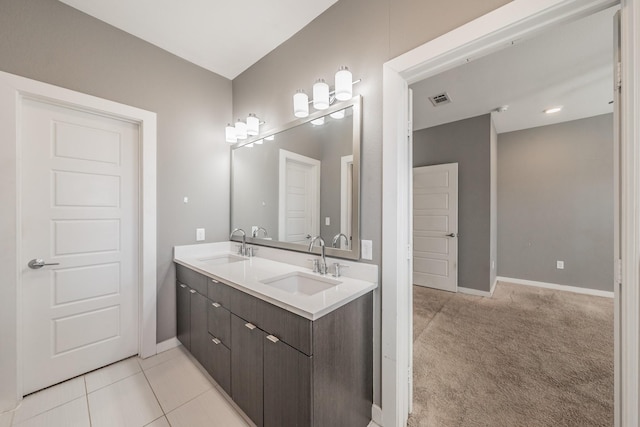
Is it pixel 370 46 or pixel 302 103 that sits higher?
pixel 370 46

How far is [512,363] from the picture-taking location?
6.60 feet

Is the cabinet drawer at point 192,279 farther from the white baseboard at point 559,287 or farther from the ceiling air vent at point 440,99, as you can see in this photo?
the white baseboard at point 559,287

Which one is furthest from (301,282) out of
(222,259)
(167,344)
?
(167,344)

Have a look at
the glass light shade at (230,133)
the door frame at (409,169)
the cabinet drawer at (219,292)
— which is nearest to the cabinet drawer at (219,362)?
the cabinet drawer at (219,292)

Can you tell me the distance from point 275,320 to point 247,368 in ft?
1.49

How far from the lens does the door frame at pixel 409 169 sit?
85cm

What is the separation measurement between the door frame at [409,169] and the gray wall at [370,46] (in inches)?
2.5

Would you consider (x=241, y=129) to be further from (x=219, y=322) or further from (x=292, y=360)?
(x=292, y=360)

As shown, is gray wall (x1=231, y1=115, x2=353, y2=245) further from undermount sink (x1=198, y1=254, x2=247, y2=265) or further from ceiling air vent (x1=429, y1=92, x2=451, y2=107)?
ceiling air vent (x1=429, y1=92, x2=451, y2=107)

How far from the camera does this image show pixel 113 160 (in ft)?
6.57

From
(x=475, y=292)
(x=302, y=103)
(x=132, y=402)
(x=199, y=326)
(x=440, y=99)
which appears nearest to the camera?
(x=132, y=402)

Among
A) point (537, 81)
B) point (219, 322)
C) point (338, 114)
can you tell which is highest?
point (537, 81)

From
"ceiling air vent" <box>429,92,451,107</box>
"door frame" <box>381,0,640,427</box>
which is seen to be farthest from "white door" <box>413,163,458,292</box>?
"door frame" <box>381,0,640,427</box>

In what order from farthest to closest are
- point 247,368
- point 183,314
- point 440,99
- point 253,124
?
point 440,99, point 253,124, point 183,314, point 247,368
